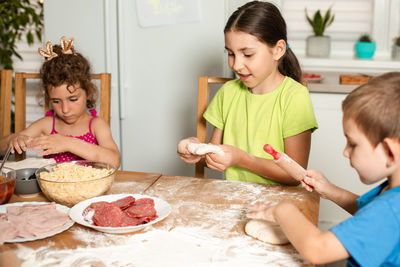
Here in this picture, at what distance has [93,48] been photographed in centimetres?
241

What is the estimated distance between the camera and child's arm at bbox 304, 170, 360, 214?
3.64ft

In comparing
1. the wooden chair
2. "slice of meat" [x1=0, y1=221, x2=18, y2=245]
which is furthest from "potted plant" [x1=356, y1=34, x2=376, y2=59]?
"slice of meat" [x1=0, y1=221, x2=18, y2=245]

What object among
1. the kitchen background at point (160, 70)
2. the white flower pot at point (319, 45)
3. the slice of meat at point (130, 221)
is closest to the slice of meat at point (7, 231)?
the slice of meat at point (130, 221)

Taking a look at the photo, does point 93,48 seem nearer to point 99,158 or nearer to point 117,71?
point 117,71

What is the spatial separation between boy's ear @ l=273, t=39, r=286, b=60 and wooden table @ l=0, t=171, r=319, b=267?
55cm

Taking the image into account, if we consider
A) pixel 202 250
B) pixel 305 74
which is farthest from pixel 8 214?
pixel 305 74

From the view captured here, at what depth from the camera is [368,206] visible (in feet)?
2.66

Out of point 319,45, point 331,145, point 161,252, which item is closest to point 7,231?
point 161,252

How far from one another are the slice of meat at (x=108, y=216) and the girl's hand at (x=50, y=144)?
485mm

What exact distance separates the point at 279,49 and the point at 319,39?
4.71 ft

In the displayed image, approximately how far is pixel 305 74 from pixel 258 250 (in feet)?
5.99

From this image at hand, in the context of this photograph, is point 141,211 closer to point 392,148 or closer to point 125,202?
point 125,202

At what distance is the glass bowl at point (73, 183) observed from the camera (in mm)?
1103

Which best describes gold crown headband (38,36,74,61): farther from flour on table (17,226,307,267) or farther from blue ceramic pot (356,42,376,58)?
blue ceramic pot (356,42,376,58)
